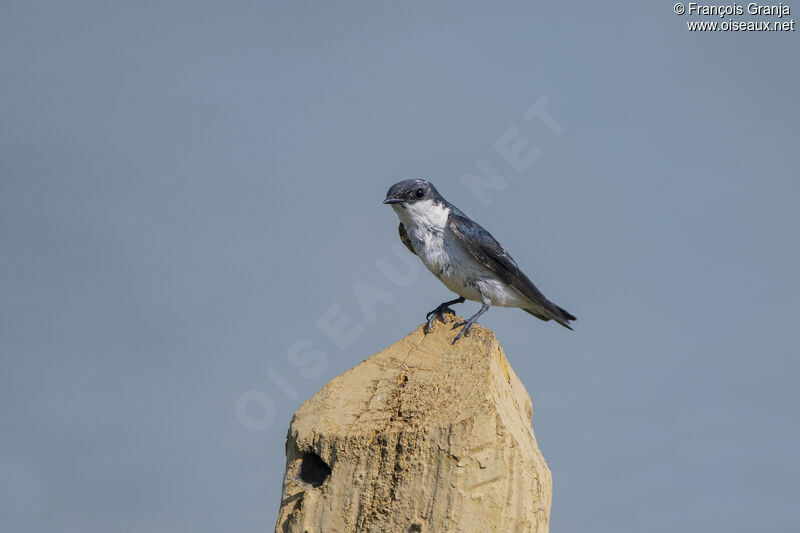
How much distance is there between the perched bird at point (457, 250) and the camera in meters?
7.81

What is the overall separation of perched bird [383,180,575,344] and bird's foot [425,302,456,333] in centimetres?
83

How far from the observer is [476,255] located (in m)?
7.78

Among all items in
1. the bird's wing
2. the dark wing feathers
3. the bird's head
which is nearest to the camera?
the dark wing feathers

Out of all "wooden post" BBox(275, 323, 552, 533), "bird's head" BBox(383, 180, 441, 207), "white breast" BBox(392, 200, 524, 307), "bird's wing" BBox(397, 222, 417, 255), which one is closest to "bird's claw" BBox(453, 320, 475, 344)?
"wooden post" BBox(275, 323, 552, 533)

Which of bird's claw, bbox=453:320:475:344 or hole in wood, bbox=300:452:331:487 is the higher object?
bird's claw, bbox=453:320:475:344

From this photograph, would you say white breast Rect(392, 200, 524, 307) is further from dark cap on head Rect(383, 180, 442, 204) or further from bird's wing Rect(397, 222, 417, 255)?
bird's wing Rect(397, 222, 417, 255)

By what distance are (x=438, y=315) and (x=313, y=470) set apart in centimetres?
164

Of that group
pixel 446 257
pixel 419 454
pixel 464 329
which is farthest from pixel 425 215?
pixel 419 454

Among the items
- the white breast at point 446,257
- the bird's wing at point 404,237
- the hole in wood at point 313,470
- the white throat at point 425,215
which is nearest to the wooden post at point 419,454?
the hole in wood at point 313,470

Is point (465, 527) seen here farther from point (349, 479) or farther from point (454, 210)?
point (454, 210)

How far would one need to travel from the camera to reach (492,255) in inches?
307

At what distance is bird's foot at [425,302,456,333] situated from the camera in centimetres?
573

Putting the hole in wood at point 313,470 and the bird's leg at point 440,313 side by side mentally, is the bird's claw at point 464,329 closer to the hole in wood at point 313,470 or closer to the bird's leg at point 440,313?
the bird's leg at point 440,313

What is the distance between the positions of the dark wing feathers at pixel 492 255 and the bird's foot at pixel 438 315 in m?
0.96
